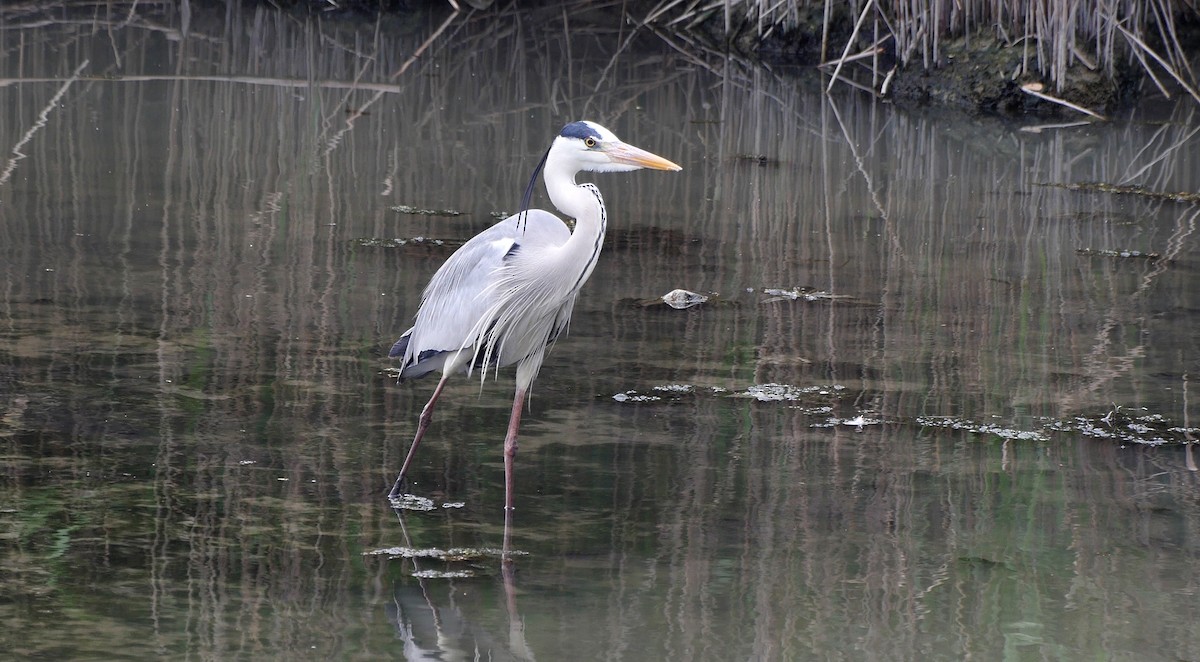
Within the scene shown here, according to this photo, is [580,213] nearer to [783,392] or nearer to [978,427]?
[783,392]

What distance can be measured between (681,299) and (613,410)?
4.57 feet

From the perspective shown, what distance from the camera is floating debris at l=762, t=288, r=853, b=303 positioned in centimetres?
683

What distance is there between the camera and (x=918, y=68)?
1313cm

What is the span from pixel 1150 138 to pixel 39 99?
7974mm

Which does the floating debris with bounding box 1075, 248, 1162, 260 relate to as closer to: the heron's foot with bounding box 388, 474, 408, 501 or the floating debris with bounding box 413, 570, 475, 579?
the heron's foot with bounding box 388, 474, 408, 501

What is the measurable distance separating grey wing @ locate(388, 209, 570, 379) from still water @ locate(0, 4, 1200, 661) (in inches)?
12.7

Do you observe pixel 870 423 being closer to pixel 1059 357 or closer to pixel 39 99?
pixel 1059 357

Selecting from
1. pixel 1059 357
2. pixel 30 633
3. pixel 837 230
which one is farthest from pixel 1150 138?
pixel 30 633

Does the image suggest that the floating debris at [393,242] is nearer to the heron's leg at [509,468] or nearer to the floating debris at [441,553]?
the heron's leg at [509,468]

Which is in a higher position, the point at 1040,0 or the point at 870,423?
the point at 1040,0

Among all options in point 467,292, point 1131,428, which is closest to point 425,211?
point 467,292

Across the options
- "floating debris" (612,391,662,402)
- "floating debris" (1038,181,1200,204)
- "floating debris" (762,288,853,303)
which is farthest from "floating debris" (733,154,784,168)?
"floating debris" (612,391,662,402)

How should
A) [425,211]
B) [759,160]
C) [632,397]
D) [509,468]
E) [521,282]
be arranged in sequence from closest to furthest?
[509,468]
[521,282]
[632,397]
[425,211]
[759,160]

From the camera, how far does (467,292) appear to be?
15.8 feet
